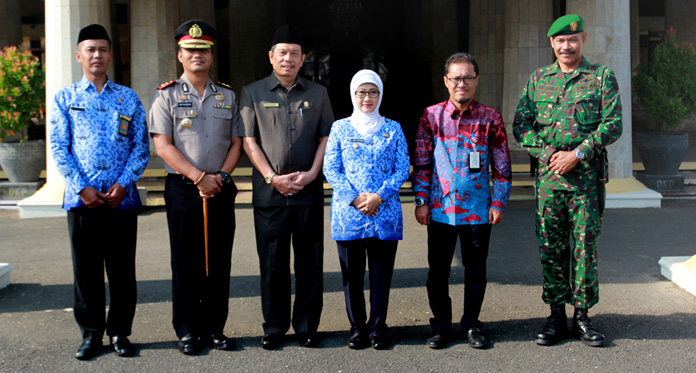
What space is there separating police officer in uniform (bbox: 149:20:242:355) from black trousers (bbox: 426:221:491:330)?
1.44 m

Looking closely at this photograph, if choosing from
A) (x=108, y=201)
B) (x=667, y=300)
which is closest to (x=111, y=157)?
(x=108, y=201)

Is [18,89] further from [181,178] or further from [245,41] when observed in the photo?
[245,41]

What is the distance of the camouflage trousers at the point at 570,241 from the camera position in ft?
16.1

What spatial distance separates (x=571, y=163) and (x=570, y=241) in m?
Answer: 0.63

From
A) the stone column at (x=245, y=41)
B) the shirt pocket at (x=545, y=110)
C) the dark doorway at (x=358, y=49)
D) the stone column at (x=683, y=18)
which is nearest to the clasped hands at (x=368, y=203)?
the shirt pocket at (x=545, y=110)

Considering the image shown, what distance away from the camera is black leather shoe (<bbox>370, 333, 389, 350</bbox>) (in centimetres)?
483

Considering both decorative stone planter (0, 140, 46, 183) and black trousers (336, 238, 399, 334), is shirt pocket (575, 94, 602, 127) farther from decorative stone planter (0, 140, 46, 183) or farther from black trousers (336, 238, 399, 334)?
decorative stone planter (0, 140, 46, 183)

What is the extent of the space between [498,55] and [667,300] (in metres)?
13.1

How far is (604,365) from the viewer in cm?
450

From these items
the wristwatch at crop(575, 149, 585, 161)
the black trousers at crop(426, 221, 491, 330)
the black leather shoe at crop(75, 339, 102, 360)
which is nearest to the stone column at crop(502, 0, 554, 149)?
the wristwatch at crop(575, 149, 585, 161)

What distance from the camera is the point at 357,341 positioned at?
191 inches

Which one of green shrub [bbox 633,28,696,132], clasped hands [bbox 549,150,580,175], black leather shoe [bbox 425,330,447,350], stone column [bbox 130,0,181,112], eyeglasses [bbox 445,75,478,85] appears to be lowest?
black leather shoe [bbox 425,330,447,350]

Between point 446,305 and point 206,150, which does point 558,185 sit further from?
point 206,150

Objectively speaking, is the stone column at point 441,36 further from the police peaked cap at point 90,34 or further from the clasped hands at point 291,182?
the police peaked cap at point 90,34
